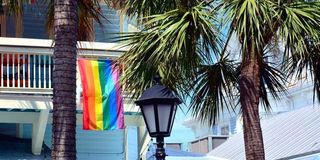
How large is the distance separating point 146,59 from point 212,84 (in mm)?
1519

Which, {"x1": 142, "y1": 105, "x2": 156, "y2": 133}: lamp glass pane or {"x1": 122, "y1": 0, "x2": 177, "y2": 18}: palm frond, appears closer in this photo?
{"x1": 142, "y1": 105, "x2": 156, "y2": 133}: lamp glass pane

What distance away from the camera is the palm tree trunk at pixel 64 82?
713 centimetres

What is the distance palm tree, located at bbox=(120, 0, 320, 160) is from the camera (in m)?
7.84

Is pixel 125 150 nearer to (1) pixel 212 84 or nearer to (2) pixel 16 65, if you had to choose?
(2) pixel 16 65

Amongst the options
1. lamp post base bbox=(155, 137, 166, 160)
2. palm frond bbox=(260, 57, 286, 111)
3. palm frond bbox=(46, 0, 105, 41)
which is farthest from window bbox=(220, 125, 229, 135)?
lamp post base bbox=(155, 137, 166, 160)

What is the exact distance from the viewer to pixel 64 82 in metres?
7.26

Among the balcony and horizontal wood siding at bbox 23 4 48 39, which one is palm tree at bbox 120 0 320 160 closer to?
the balcony

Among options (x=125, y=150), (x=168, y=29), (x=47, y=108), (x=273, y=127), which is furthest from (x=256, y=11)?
(x=273, y=127)

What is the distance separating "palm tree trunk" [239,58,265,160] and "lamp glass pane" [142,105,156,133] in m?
1.92


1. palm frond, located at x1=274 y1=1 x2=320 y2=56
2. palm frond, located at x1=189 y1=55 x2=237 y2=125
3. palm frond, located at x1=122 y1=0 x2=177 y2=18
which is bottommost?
palm frond, located at x1=189 y1=55 x2=237 y2=125

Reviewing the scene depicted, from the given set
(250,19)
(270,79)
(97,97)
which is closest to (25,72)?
(97,97)

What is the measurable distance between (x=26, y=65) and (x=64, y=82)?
5984 mm

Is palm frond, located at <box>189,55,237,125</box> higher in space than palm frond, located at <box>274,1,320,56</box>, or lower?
lower

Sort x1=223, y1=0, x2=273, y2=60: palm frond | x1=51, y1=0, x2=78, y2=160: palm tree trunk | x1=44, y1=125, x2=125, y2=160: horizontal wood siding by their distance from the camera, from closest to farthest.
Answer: x1=51, y1=0, x2=78, y2=160: palm tree trunk < x1=223, y1=0, x2=273, y2=60: palm frond < x1=44, y1=125, x2=125, y2=160: horizontal wood siding
